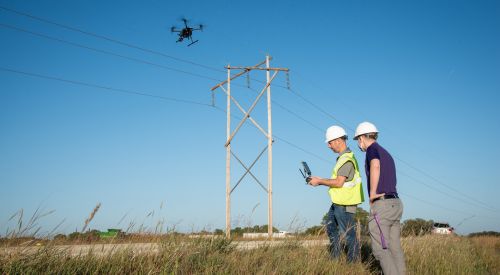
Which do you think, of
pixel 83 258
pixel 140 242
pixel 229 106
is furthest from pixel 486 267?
pixel 229 106

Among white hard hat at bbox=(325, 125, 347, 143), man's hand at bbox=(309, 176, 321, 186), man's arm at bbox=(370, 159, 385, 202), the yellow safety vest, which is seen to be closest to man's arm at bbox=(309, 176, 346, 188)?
man's hand at bbox=(309, 176, 321, 186)

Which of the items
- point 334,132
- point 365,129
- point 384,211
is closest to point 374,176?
point 384,211

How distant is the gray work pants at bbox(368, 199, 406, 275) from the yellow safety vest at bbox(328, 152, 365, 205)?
3.69 ft

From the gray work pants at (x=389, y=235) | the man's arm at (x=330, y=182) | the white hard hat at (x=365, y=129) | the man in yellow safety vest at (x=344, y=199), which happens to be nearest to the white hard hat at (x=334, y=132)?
the man in yellow safety vest at (x=344, y=199)

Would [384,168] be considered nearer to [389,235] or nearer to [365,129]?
[365,129]

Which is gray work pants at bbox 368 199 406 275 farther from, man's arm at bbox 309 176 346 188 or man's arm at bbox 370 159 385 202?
man's arm at bbox 309 176 346 188

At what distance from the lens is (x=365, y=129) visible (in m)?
6.06

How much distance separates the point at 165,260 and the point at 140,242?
0.85m

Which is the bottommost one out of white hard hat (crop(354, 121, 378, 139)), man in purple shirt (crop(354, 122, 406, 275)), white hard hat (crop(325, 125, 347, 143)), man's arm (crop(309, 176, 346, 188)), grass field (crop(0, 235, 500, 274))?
grass field (crop(0, 235, 500, 274))

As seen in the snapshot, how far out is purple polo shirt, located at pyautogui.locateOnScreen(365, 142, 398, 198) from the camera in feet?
18.6

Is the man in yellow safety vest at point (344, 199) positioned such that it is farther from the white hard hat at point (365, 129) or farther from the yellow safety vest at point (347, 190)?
the white hard hat at point (365, 129)

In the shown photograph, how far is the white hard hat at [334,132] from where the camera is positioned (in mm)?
7109

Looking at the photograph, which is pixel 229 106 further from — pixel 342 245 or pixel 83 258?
pixel 83 258

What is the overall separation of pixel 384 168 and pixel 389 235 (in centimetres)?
86
